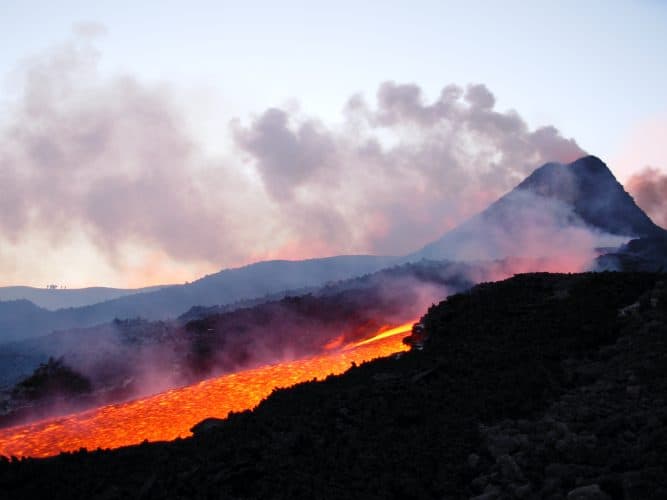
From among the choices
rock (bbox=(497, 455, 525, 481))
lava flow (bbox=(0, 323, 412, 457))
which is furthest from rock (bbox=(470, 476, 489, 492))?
lava flow (bbox=(0, 323, 412, 457))

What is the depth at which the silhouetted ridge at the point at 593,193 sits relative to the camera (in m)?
83.6

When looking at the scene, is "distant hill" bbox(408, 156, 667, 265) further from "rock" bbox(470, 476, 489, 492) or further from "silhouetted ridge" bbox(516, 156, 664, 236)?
"rock" bbox(470, 476, 489, 492)

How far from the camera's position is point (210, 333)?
170 feet

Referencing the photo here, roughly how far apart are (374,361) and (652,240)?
164ft

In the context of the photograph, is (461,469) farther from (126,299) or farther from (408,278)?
(126,299)

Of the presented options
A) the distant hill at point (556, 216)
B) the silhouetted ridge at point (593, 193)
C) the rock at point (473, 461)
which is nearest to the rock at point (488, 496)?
the rock at point (473, 461)

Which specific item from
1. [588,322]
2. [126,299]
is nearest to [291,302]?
[588,322]

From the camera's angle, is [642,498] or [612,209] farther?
[612,209]

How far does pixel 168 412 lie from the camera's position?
99.5 ft

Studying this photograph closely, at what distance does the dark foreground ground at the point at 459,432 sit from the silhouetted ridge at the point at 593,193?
2350 inches

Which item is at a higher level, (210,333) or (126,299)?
(126,299)

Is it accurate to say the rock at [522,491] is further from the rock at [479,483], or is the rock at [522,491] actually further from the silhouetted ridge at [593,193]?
the silhouetted ridge at [593,193]

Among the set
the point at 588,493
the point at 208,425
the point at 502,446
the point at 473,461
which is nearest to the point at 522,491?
the point at 588,493

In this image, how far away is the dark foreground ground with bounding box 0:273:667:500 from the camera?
15219mm
